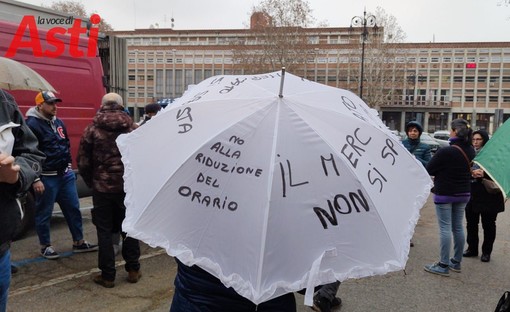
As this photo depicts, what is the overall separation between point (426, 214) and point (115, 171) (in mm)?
6275

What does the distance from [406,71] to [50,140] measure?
5943cm

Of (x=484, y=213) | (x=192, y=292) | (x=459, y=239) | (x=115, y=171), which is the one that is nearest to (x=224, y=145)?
(x=192, y=292)

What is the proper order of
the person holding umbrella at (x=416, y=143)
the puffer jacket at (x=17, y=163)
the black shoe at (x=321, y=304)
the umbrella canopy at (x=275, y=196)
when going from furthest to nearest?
the person holding umbrella at (x=416, y=143), the black shoe at (x=321, y=304), the puffer jacket at (x=17, y=163), the umbrella canopy at (x=275, y=196)

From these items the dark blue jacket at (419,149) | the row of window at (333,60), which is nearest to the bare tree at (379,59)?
the row of window at (333,60)

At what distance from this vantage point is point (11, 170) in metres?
1.70

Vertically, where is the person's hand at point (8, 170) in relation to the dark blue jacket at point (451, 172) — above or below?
above

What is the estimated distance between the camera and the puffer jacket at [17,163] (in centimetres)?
187

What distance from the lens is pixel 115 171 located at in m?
3.96

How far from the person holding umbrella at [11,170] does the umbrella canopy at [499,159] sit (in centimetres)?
218

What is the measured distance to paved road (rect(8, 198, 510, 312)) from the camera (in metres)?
3.69

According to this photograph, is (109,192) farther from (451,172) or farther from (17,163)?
(451,172)

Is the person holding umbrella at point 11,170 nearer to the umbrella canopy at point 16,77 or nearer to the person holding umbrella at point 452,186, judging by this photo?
the umbrella canopy at point 16,77

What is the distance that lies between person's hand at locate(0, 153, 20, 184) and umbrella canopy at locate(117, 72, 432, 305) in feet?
1.59

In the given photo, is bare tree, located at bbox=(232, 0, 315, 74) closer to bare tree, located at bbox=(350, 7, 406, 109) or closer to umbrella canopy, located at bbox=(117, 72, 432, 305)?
bare tree, located at bbox=(350, 7, 406, 109)
